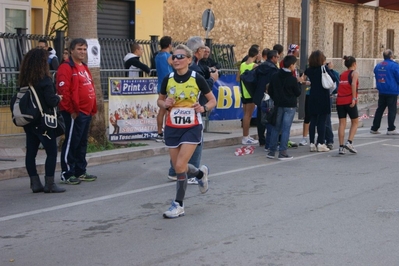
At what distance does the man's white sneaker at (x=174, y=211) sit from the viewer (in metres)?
8.12

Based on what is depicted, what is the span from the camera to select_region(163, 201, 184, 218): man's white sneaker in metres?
8.12

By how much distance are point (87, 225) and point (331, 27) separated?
24.3 metres

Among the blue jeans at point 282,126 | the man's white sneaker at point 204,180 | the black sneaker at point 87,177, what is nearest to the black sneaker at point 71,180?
the black sneaker at point 87,177

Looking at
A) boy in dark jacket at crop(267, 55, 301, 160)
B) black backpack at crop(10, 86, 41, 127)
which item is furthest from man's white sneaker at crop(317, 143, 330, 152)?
black backpack at crop(10, 86, 41, 127)

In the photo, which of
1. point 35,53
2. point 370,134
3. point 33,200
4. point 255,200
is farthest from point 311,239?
point 370,134

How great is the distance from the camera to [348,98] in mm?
13297

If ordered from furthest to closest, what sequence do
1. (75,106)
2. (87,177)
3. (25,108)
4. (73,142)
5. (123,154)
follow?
1. (123,154)
2. (87,177)
3. (73,142)
4. (75,106)
5. (25,108)

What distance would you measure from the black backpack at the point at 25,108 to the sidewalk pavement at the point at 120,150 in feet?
5.06

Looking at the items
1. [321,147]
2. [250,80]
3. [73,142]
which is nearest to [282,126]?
[321,147]

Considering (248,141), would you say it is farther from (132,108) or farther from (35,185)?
(35,185)

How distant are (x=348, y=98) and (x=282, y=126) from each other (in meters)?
1.53

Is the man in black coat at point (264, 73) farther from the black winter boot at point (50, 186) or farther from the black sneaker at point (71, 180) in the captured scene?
the black winter boot at point (50, 186)

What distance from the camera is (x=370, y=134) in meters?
16.9

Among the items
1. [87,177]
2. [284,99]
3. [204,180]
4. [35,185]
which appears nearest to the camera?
[204,180]
